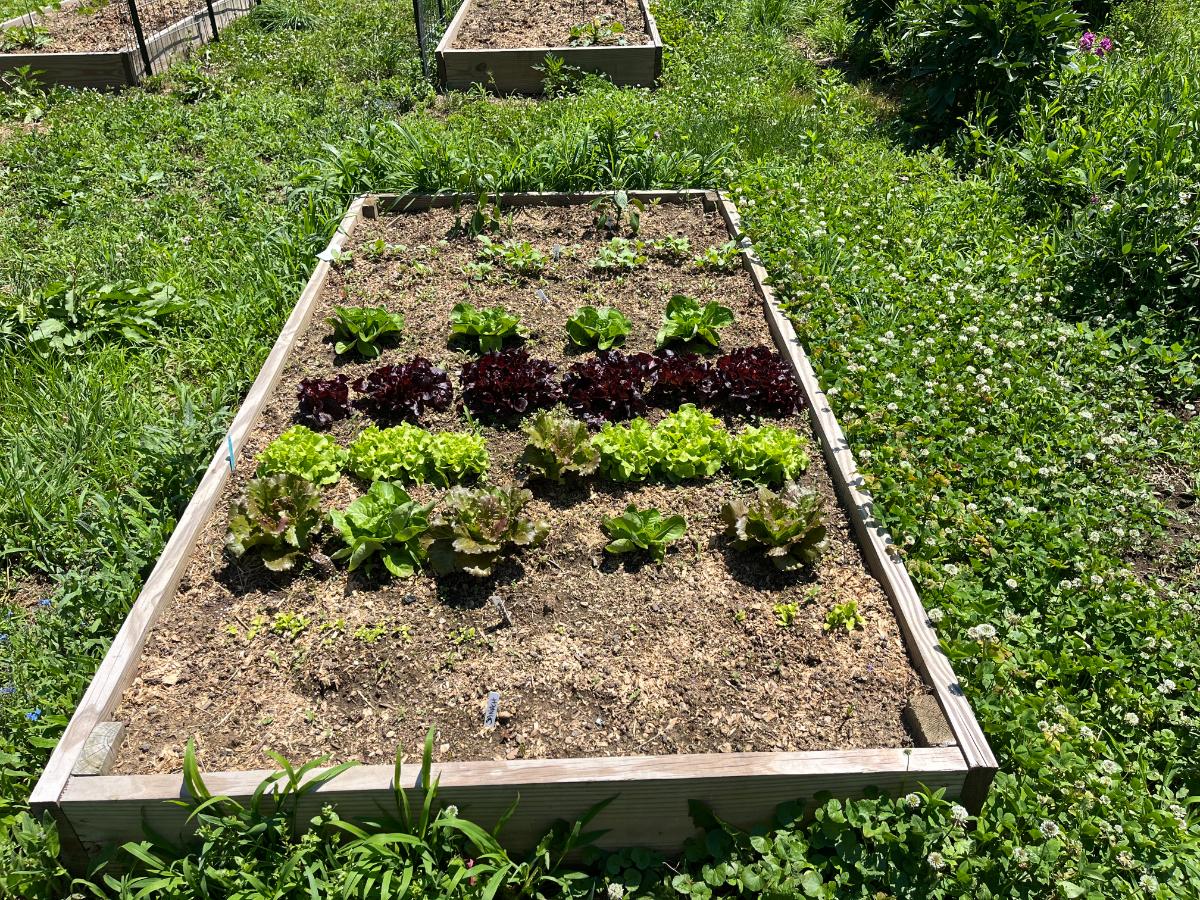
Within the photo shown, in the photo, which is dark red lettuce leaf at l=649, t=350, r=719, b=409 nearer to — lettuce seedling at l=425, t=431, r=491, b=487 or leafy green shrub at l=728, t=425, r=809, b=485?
leafy green shrub at l=728, t=425, r=809, b=485

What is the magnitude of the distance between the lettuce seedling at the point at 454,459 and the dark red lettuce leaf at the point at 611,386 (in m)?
0.54

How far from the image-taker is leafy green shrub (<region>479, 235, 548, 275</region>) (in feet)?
16.8

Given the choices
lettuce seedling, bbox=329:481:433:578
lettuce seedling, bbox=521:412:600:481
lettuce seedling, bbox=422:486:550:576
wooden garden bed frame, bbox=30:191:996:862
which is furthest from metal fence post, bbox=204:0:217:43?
wooden garden bed frame, bbox=30:191:996:862

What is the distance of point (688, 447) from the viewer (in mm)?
3652

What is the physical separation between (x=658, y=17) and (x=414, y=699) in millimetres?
8791

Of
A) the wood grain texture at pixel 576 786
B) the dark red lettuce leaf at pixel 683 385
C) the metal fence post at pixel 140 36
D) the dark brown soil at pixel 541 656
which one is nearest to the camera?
the wood grain texture at pixel 576 786

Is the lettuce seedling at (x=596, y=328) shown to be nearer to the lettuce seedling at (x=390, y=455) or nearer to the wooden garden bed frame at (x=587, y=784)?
the lettuce seedling at (x=390, y=455)

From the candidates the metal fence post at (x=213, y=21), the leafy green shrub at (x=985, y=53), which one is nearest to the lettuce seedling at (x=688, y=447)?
the leafy green shrub at (x=985, y=53)

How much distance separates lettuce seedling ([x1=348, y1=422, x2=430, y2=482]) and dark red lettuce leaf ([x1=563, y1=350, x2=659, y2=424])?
73 centimetres

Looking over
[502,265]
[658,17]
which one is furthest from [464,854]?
[658,17]

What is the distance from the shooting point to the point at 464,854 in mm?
2523

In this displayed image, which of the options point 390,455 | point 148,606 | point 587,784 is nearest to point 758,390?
point 390,455

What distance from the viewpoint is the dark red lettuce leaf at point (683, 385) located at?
13.2 ft

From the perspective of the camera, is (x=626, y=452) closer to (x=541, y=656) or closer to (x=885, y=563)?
(x=541, y=656)
